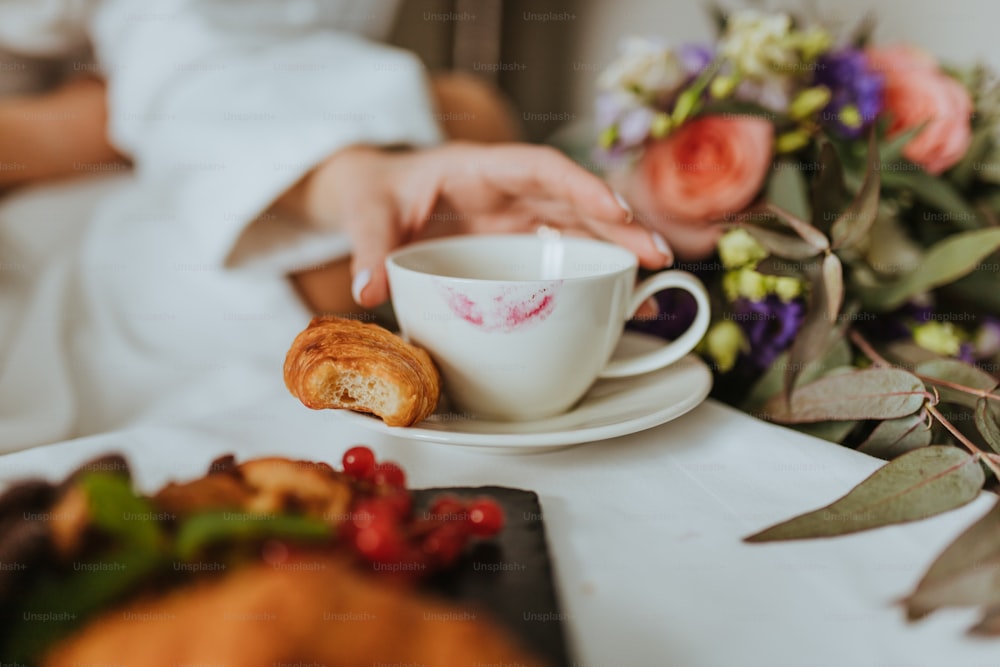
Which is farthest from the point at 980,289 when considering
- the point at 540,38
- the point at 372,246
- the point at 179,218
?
the point at 540,38

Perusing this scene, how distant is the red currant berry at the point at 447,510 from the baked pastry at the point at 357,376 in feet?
0.27

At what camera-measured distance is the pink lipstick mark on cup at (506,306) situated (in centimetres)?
41

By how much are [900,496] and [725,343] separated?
0.23 metres

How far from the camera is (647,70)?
65 cm

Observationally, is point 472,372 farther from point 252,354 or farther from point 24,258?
point 24,258

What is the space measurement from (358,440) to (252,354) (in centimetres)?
23

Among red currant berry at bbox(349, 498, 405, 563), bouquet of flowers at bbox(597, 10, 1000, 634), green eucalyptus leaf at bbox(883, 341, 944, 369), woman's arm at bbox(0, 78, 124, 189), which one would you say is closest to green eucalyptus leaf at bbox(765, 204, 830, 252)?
bouquet of flowers at bbox(597, 10, 1000, 634)

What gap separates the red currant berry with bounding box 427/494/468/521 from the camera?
28cm

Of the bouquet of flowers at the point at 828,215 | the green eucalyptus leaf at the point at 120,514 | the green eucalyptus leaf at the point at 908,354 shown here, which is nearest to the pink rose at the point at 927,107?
the bouquet of flowers at the point at 828,215

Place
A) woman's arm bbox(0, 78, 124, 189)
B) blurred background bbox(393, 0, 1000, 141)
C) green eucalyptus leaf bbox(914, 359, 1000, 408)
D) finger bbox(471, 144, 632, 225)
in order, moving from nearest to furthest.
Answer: green eucalyptus leaf bbox(914, 359, 1000, 408) → finger bbox(471, 144, 632, 225) → woman's arm bbox(0, 78, 124, 189) → blurred background bbox(393, 0, 1000, 141)

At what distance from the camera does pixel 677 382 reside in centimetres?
48

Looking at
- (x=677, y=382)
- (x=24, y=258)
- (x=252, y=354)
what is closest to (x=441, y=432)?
(x=677, y=382)

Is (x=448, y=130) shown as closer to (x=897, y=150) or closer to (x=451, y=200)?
(x=451, y=200)

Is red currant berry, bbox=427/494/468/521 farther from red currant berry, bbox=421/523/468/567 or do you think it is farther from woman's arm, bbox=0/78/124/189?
woman's arm, bbox=0/78/124/189
